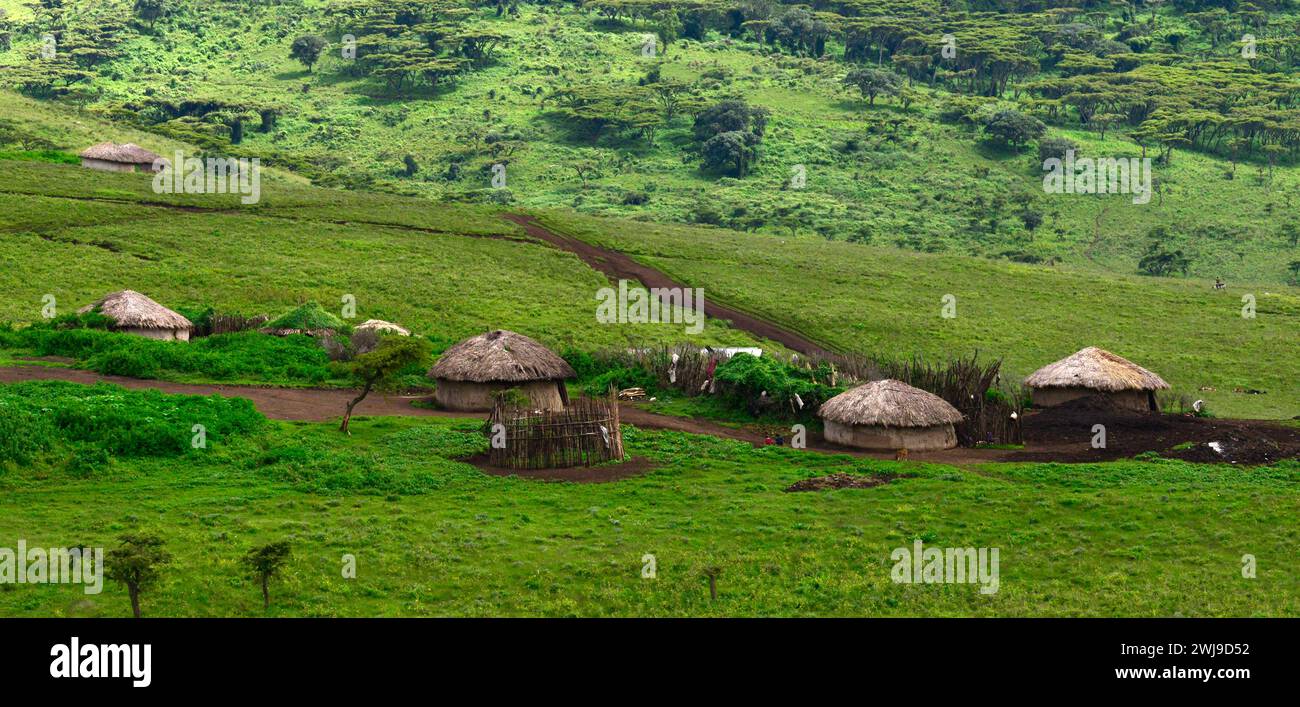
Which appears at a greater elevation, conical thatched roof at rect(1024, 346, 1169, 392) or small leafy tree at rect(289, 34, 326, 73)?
small leafy tree at rect(289, 34, 326, 73)

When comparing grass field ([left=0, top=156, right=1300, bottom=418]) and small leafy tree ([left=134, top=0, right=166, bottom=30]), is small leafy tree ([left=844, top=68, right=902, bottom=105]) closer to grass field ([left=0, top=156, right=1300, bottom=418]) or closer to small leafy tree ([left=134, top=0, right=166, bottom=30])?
grass field ([left=0, top=156, right=1300, bottom=418])

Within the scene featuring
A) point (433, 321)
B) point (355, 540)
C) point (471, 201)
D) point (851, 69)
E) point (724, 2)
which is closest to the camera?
point (355, 540)

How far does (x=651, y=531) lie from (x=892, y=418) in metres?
10.2

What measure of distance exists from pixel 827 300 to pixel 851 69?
80.3m

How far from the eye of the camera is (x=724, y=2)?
15888 centimetres

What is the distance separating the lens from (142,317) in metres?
43.9

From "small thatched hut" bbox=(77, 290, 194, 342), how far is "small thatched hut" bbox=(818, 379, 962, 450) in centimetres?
2224

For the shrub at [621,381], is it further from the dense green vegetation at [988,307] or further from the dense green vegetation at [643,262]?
the dense green vegetation at [988,307]

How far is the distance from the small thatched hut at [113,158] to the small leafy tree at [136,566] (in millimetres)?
65180

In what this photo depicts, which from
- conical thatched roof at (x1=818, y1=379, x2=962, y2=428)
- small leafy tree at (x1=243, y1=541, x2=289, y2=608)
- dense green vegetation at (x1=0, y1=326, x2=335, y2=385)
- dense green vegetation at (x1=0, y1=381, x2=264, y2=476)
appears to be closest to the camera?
small leafy tree at (x1=243, y1=541, x2=289, y2=608)

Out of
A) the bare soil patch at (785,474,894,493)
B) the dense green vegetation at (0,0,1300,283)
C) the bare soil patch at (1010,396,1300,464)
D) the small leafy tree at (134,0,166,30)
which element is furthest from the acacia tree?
the bare soil patch at (785,474,894,493)

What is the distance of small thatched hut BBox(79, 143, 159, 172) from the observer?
80.6m
